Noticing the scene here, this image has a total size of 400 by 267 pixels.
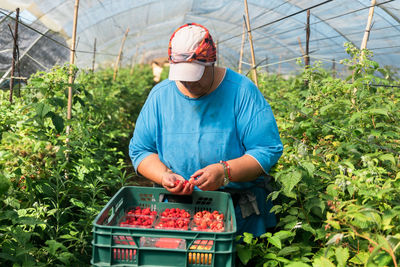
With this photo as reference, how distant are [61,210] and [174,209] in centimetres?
119

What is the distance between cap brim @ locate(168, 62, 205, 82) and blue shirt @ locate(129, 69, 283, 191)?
0.20 m

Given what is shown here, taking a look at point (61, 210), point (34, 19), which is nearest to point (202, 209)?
point (61, 210)

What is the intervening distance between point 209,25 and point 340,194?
520 inches

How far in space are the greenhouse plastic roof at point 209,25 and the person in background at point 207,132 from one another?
3004 mm

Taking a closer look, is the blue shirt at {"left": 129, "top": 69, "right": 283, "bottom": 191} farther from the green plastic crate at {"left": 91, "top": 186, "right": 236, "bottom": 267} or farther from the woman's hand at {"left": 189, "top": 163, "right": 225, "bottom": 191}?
the green plastic crate at {"left": 91, "top": 186, "right": 236, "bottom": 267}

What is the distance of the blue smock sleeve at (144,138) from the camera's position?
2342mm

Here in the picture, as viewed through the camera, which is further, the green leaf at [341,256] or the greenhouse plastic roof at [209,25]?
the greenhouse plastic roof at [209,25]

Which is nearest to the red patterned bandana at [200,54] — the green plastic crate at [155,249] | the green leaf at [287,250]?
the green plastic crate at [155,249]

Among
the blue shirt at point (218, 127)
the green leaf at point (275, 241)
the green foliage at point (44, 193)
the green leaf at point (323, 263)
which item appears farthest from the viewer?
the green foliage at point (44, 193)

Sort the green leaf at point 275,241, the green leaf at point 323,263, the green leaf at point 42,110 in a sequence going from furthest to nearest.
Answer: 1. the green leaf at point 42,110
2. the green leaf at point 275,241
3. the green leaf at point 323,263

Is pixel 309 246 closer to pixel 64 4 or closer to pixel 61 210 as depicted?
A: pixel 61 210

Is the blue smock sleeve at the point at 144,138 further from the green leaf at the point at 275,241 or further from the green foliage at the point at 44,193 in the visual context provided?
the green leaf at the point at 275,241

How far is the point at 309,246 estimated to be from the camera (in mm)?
2162

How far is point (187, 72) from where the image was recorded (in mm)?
2049
